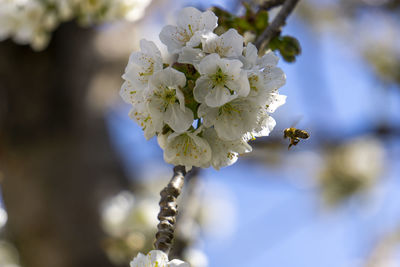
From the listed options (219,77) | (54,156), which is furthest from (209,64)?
(54,156)

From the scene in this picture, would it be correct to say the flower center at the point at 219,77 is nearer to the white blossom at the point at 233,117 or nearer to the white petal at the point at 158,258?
the white blossom at the point at 233,117

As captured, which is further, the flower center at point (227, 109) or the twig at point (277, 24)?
the twig at point (277, 24)

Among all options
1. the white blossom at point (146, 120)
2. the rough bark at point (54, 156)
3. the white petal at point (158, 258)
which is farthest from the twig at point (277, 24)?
the rough bark at point (54, 156)

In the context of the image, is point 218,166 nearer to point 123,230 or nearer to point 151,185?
point 123,230

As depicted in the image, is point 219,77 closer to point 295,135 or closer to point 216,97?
point 216,97

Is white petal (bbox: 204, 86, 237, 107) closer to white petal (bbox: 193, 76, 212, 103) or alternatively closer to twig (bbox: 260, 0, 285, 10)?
white petal (bbox: 193, 76, 212, 103)

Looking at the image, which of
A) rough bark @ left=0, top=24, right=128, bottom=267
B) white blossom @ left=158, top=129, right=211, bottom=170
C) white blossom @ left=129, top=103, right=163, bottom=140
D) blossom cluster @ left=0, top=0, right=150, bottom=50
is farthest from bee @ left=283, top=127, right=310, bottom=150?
rough bark @ left=0, top=24, right=128, bottom=267
